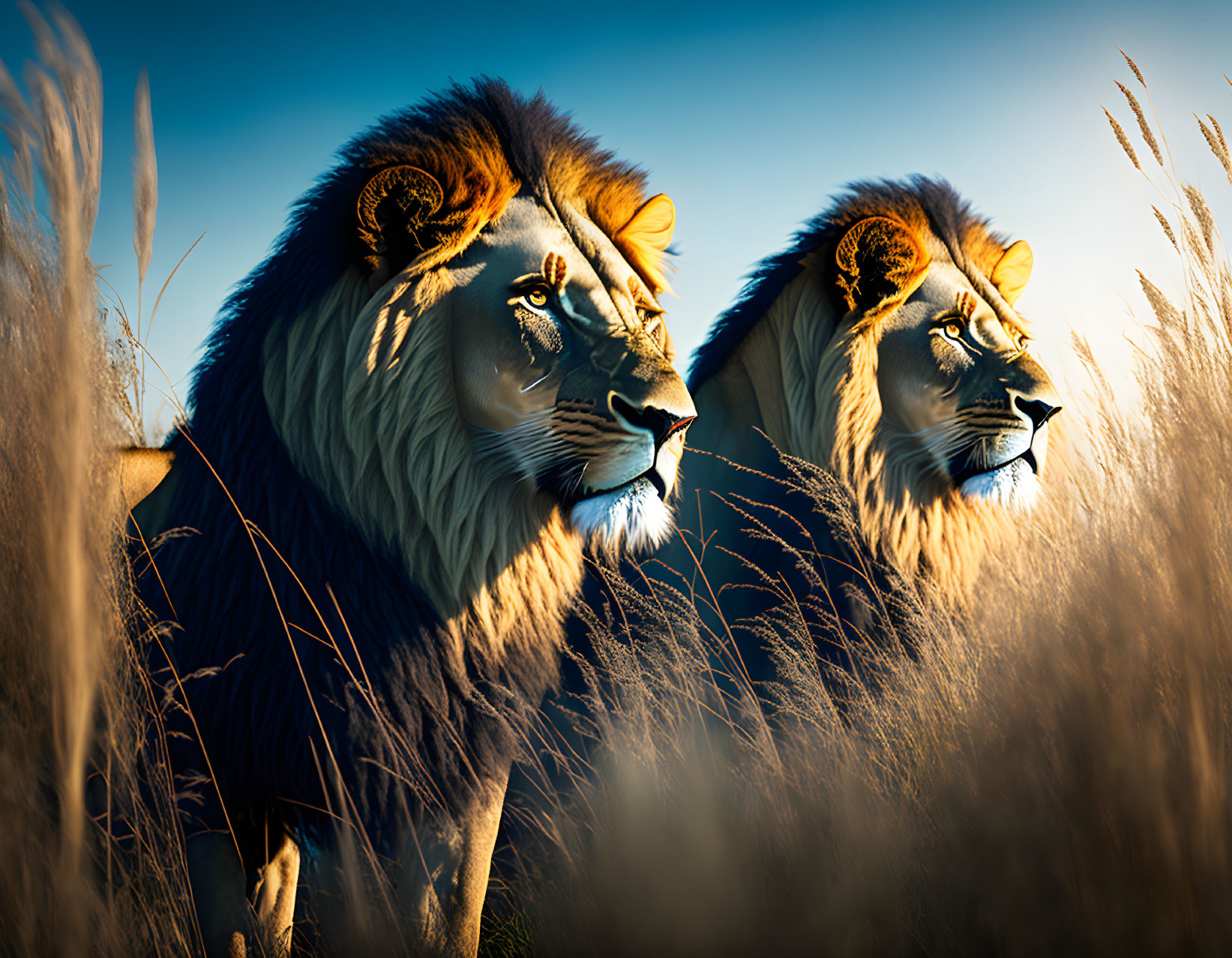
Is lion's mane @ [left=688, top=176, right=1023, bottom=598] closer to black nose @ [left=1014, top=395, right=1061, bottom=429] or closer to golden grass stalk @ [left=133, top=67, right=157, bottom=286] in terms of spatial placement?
black nose @ [left=1014, top=395, right=1061, bottom=429]

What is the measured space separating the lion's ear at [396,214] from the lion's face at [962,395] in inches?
86.6

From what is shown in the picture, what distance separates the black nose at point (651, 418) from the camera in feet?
7.04

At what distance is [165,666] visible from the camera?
1.97 metres

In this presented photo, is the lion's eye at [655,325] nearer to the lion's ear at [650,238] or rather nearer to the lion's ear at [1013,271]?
the lion's ear at [650,238]

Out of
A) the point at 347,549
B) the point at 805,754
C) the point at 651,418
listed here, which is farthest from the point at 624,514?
the point at 805,754

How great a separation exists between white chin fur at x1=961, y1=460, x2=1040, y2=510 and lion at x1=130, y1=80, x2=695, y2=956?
5.80ft

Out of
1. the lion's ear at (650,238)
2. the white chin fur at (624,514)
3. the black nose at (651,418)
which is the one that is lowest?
the white chin fur at (624,514)

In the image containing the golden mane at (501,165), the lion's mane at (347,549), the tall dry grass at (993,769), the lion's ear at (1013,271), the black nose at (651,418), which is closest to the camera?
the tall dry grass at (993,769)

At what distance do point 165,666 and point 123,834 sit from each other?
1.29 ft

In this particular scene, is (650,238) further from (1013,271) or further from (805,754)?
(1013,271)

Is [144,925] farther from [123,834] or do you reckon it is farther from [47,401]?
Answer: [47,401]

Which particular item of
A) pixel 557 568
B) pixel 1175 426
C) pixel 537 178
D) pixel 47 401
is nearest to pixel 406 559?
pixel 557 568

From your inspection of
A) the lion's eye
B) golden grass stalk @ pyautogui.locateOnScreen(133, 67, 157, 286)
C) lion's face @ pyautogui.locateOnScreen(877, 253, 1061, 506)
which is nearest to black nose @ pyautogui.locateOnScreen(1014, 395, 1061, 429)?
lion's face @ pyautogui.locateOnScreen(877, 253, 1061, 506)

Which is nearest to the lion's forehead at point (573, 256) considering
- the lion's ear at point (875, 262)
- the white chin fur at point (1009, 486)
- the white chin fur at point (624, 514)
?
the white chin fur at point (624, 514)
